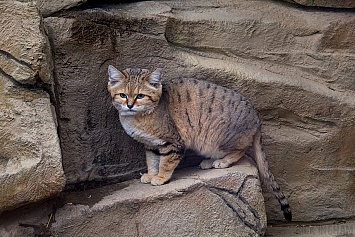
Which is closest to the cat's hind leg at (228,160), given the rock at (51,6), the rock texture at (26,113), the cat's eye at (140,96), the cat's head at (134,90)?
the cat's head at (134,90)

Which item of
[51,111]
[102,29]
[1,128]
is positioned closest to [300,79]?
[102,29]

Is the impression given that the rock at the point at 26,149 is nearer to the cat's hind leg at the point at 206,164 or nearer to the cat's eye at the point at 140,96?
the cat's eye at the point at 140,96

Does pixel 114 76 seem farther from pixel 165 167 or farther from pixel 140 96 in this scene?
pixel 165 167

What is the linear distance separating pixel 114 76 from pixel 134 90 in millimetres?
193

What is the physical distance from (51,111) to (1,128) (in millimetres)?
361

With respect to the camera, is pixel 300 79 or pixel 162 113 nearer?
pixel 162 113

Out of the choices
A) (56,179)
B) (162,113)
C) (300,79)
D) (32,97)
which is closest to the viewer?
(56,179)

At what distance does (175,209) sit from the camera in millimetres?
4020

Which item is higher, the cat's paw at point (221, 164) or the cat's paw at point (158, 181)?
the cat's paw at point (221, 164)

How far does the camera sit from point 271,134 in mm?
4918

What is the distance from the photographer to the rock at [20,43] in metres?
3.72

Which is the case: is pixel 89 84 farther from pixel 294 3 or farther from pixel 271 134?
pixel 294 3

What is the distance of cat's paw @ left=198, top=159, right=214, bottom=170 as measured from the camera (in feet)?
15.0

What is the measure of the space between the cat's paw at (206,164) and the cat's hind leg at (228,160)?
0.27 ft
